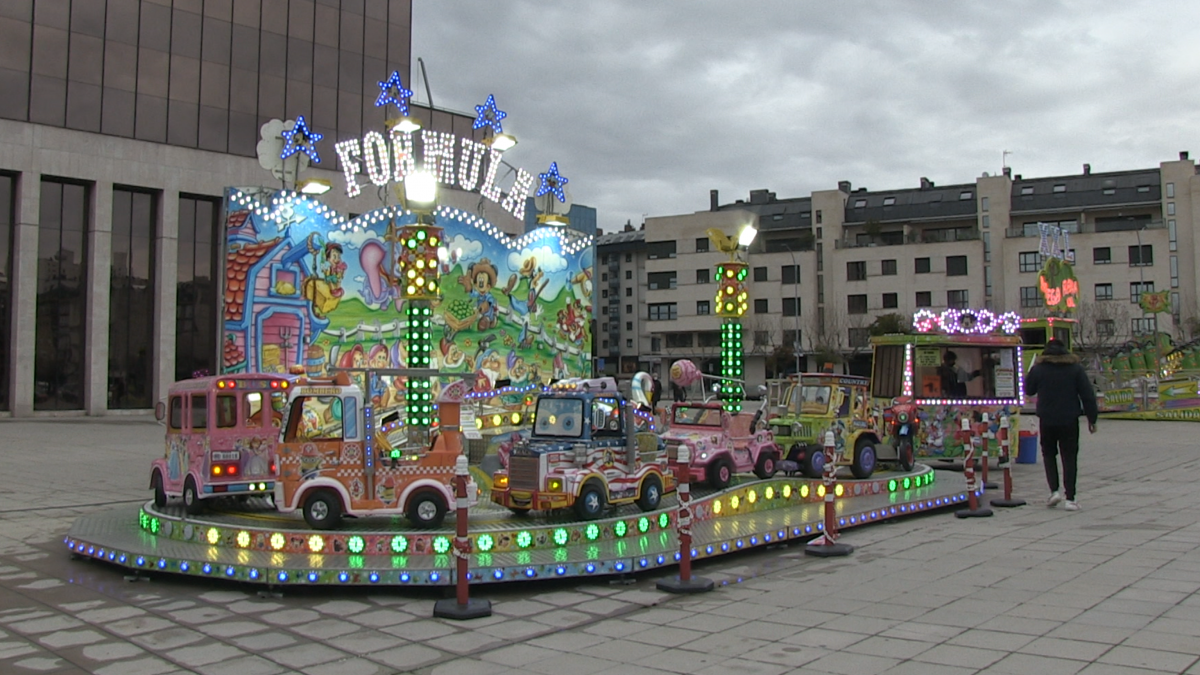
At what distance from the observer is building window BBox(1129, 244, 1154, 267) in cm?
5997

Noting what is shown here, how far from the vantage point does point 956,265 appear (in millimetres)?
64250

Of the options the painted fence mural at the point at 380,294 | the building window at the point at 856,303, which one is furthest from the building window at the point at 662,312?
the painted fence mural at the point at 380,294

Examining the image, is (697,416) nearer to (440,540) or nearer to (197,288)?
(440,540)

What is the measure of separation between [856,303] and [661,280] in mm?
15314

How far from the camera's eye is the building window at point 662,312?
74.3 meters

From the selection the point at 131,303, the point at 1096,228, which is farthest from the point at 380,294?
the point at 1096,228

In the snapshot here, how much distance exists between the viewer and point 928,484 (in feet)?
46.5

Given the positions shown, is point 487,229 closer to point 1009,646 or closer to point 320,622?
point 320,622

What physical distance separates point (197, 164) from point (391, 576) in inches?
1358

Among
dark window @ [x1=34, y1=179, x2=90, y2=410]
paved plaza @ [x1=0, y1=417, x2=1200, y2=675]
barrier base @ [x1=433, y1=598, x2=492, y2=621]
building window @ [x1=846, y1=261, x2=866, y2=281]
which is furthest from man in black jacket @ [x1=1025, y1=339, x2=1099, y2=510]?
building window @ [x1=846, y1=261, x2=866, y2=281]

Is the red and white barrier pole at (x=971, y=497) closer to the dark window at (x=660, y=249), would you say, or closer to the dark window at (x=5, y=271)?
the dark window at (x=5, y=271)

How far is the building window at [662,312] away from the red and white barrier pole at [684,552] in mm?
65494

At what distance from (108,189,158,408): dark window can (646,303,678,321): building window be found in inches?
1690

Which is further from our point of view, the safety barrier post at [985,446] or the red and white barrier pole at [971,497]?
the safety barrier post at [985,446]
